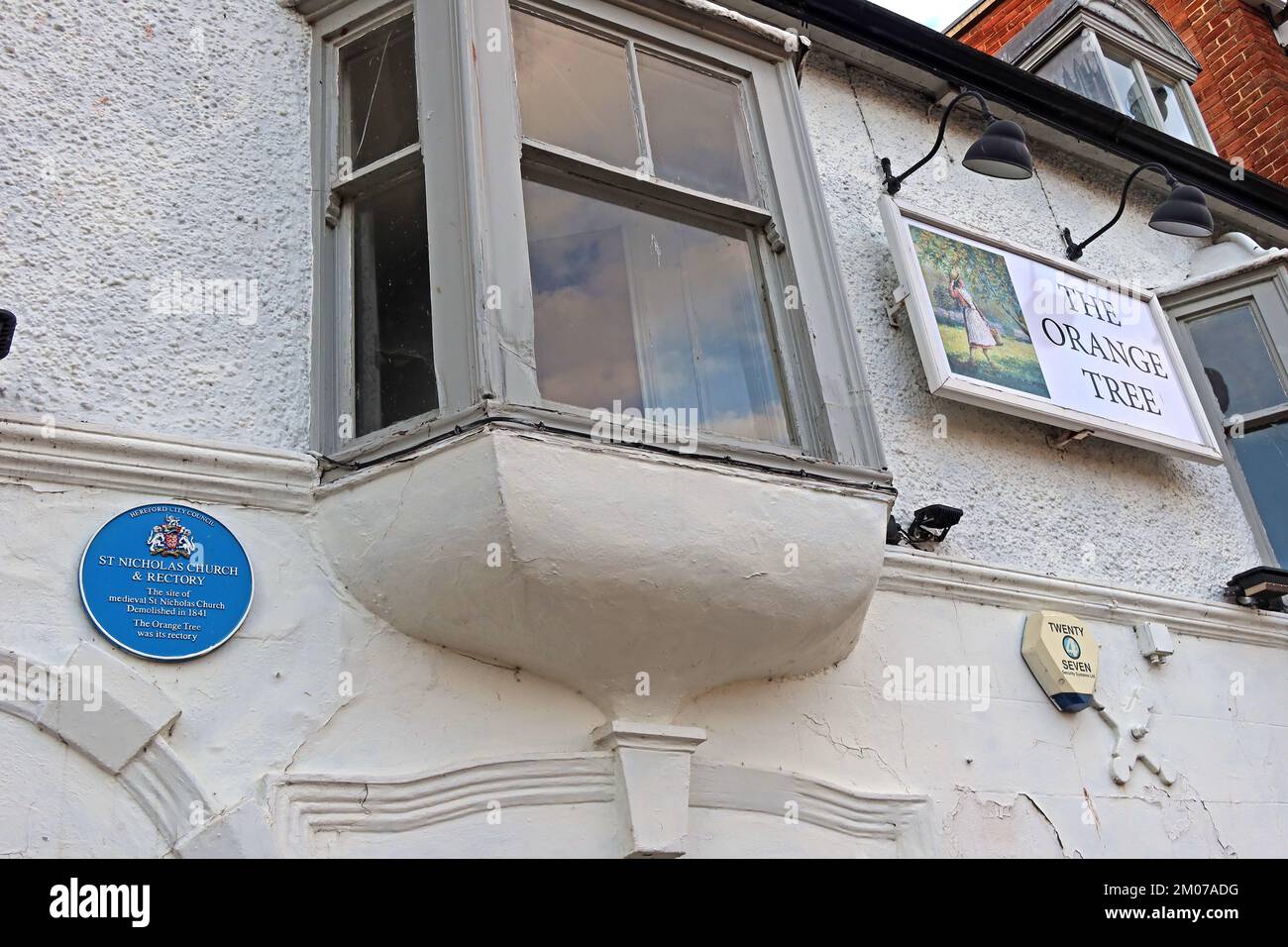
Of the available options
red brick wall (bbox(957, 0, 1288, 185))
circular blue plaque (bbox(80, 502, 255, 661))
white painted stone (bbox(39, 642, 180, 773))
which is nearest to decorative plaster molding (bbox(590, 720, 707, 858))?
circular blue plaque (bbox(80, 502, 255, 661))

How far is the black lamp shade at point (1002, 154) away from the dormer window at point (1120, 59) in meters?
3.50

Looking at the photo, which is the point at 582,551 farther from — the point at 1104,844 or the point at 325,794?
the point at 1104,844

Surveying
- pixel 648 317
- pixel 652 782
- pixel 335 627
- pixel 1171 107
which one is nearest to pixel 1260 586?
pixel 648 317

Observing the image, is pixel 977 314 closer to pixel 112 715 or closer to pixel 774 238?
pixel 774 238

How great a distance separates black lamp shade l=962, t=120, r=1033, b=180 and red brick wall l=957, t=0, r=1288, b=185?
193 inches

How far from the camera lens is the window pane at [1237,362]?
630 centimetres

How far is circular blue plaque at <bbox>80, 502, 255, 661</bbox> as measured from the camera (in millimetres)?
3115

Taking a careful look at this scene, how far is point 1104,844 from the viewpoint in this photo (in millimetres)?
4453

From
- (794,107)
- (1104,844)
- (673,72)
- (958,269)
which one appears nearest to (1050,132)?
(958,269)

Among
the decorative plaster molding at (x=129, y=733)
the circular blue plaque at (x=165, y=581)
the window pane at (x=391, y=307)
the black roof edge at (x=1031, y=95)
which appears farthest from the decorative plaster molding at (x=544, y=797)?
the black roof edge at (x=1031, y=95)

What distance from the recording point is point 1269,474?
618 cm

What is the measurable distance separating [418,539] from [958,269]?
308 centimetres

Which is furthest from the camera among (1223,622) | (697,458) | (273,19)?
(1223,622)

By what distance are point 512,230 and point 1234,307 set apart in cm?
456
